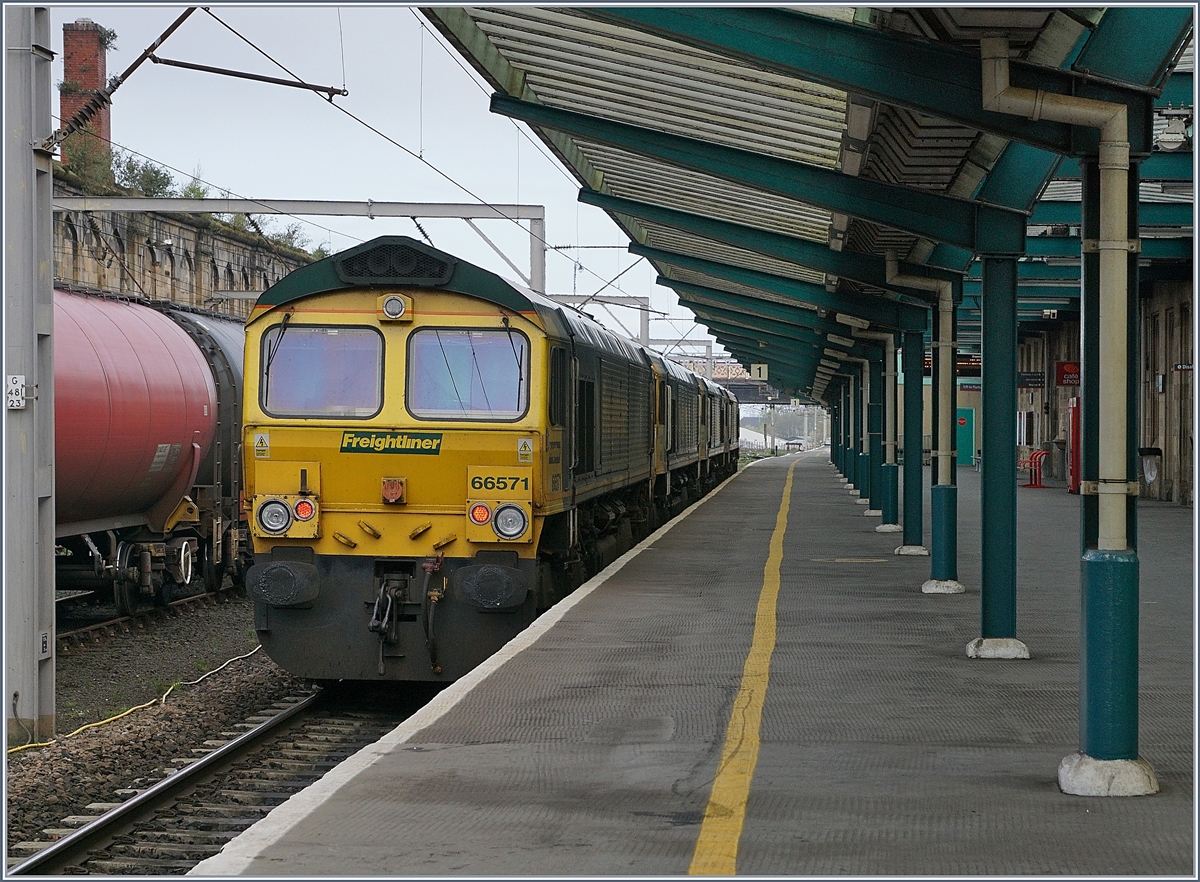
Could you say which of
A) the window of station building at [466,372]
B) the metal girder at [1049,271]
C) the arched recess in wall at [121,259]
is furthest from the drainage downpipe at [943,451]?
the arched recess in wall at [121,259]

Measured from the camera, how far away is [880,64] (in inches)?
283

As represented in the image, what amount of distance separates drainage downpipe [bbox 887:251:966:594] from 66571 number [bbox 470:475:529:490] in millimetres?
3831

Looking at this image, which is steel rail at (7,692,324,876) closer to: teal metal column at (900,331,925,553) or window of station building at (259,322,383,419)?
window of station building at (259,322,383,419)

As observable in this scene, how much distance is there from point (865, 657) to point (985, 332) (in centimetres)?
235

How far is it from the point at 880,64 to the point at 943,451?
5.88m

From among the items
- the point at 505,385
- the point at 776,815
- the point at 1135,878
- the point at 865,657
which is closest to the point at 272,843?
the point at 776,815

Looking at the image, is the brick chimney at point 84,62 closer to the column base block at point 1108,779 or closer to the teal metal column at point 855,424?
the teal metal column at point 855,424

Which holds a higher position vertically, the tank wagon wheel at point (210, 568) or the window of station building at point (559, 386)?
the window of station building at point (559, 386)

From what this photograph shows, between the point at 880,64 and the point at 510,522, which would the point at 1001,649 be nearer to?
the point at 510,522

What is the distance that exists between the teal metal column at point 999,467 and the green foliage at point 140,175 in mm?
30955

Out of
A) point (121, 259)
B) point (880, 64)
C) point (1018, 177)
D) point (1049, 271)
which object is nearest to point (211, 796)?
→ point (880, 64)

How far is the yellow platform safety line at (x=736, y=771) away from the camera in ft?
16.8

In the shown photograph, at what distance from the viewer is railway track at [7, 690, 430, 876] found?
7234 mm

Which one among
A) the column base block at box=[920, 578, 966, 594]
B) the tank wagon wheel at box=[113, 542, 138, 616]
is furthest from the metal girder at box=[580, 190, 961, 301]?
the tank wagon wheel at box=[113, 542, 138, 616]
